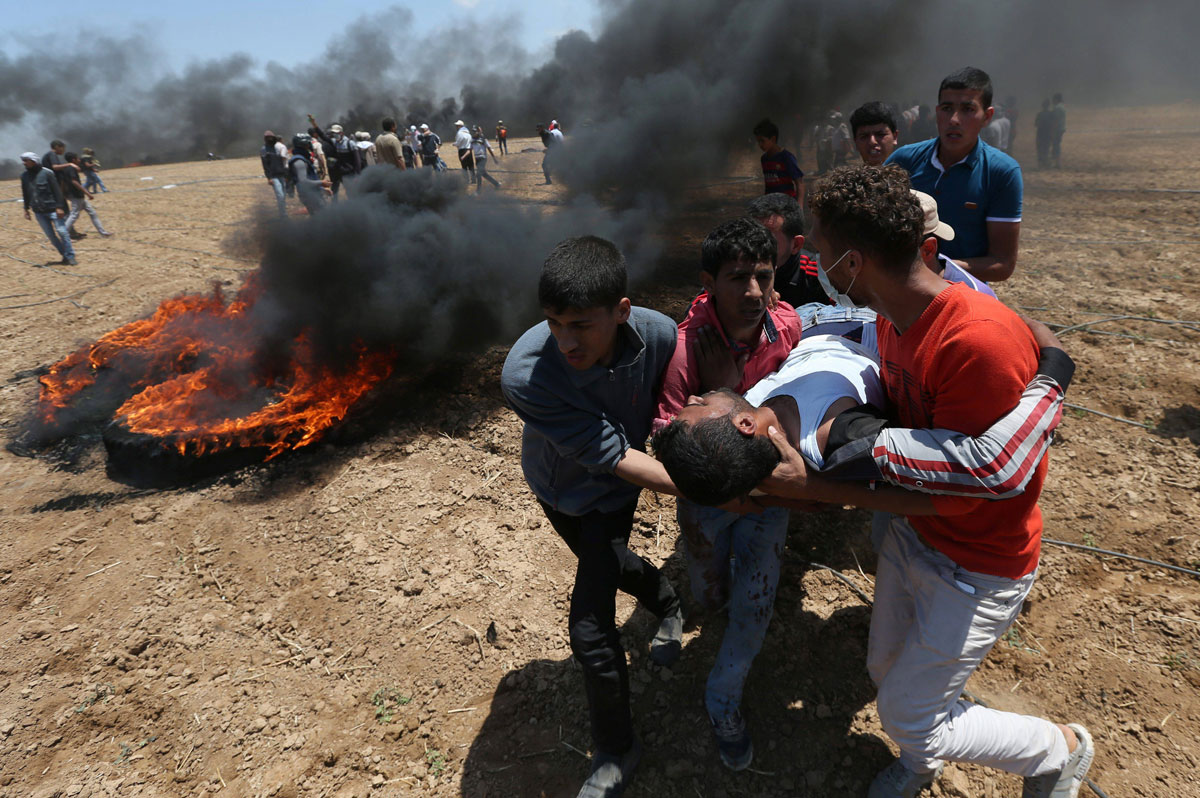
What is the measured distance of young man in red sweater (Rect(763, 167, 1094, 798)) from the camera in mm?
1460

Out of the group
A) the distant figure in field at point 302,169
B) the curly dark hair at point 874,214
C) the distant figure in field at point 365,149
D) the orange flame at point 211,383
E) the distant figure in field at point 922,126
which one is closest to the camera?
the curly dark hair at point 874,214

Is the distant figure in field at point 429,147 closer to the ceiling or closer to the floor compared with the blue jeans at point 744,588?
closer to the ceiling

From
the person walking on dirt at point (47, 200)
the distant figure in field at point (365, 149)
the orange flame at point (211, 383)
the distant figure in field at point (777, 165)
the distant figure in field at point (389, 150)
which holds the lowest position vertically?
the orange flame at point (211, 383)

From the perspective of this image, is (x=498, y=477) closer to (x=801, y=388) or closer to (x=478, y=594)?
(x=478, y=594)

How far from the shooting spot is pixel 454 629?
3076 millimetres

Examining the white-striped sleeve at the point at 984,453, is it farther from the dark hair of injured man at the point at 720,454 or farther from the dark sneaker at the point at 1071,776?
the dark sneaker at the point at 1071,776

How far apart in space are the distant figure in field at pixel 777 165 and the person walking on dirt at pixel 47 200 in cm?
1038

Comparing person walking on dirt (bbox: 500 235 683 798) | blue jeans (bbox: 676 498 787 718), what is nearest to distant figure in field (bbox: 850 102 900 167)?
person walking on dirt (bbox: 500 235 683 798)

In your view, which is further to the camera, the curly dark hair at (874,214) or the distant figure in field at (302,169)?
the distant figure in field at (302,169)

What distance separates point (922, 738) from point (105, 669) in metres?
3.66

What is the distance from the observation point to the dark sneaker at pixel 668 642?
2729 millimetres

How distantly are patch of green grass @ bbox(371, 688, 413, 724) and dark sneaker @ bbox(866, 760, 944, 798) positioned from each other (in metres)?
2.00

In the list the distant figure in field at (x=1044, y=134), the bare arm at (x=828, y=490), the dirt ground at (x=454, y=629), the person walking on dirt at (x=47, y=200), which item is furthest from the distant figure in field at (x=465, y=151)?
the distant figure in field at (x=1044, y=134)

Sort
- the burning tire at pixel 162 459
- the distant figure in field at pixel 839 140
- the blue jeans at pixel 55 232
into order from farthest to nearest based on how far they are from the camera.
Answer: the distant figure in field at pixel 839 140 → the blue jeans at pixel 55 232 → the burning tire at pixel 162 459
